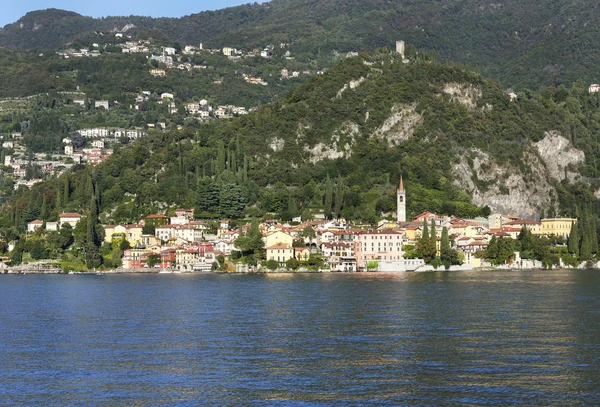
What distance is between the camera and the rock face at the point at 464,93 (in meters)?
146

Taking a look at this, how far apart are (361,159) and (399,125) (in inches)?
403

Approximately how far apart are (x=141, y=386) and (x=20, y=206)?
326 ft

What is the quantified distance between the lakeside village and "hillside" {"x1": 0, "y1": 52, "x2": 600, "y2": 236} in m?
6.92

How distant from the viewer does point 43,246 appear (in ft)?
367

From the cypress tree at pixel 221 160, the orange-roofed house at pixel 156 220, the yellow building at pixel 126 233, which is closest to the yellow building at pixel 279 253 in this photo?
the yellow building at pixel 126 233

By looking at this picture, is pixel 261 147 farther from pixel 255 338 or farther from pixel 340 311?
pixel 255 338

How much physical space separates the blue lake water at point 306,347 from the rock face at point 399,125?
6737cm

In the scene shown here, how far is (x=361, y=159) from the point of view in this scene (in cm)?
13250

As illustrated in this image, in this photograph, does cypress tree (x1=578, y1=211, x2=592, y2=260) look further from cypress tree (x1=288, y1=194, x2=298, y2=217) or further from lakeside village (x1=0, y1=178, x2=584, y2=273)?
cypress tree (x1=288, y1=194, x2=298, y2=217)

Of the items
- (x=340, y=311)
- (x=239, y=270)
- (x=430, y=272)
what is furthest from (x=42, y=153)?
(x=340, y=311)

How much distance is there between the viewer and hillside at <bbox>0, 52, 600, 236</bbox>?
122 metres

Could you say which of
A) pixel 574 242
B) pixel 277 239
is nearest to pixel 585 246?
pixel 574 242

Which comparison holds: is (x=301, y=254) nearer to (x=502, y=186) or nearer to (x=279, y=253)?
(x=279, y=253)

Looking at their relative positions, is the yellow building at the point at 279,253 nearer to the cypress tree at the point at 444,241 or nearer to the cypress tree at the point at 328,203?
the cypress tree at the point at 444,241
